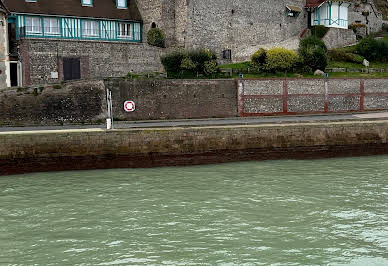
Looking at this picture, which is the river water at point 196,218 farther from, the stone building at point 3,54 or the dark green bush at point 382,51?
the dark green bush at point 382,51

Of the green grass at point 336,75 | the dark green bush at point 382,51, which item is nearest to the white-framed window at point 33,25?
the green grass at point 336,75

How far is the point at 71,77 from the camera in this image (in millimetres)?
33344

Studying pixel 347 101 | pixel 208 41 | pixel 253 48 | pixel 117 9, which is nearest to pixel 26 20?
pixel 117 9

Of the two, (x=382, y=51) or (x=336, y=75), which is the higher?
(x=382, y=51)

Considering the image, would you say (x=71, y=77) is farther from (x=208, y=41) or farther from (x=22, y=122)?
(x=208, y=41)

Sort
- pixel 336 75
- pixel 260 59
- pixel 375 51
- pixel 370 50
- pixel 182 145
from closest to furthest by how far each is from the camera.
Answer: pixel 182 145 < pixel 260 59 < pixel 336 75 < pixel 375 51 < pixel 370 50

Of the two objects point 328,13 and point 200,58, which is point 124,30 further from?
point 328,13

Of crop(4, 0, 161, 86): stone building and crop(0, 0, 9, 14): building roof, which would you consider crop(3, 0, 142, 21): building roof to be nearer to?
crop(4, 0, 161, 86): stone building

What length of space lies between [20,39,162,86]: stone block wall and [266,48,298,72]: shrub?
774 centimetres

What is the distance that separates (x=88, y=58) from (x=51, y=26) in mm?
3971

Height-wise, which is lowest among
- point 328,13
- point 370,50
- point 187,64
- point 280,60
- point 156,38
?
point 187,64

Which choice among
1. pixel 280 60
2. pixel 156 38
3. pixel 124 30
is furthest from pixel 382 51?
pixel 124 30

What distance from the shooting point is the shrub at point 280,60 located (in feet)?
118

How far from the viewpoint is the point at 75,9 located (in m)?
36.2
